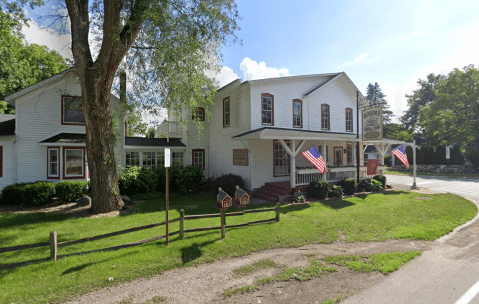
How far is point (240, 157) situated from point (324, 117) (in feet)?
26.6

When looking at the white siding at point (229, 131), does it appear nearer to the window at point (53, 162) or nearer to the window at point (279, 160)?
the window at point (279, 160)

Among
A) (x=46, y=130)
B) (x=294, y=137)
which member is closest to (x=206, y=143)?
(x=294, y=137)

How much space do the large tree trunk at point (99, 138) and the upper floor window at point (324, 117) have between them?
48.2 feet

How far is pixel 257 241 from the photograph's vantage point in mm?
6770

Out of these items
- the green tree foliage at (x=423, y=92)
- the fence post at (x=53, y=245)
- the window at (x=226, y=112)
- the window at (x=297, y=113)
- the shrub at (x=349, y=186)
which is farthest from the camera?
the green tree foliage at (x=423, y=92)

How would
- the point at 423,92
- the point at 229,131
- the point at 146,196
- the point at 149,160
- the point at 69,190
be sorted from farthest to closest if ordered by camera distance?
the point at 423,92
the point at 149,160
the point at 229,131
the point at 146,196
the point at 69,190

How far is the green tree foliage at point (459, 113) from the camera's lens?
29016 mm

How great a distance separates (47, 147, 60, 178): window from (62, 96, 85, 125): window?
1.91 metres

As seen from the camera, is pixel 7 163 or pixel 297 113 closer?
pixel 7 163

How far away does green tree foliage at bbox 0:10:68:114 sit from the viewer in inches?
622

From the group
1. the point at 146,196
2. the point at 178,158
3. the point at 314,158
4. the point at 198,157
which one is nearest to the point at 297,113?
the point at 314,158

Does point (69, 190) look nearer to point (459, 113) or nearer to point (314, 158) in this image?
point (314, 158)

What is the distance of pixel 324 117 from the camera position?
18.0m

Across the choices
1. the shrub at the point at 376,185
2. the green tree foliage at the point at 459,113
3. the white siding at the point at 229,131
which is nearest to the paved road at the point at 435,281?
the shrub at the point at 376,185
